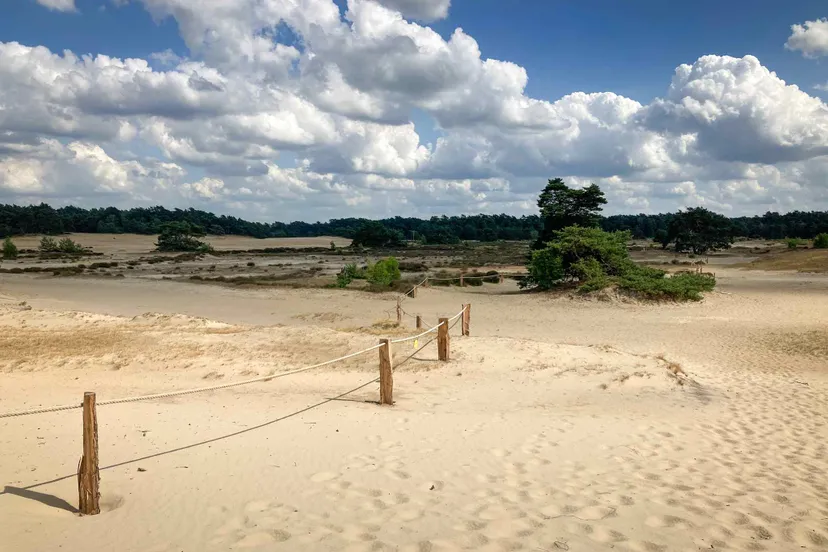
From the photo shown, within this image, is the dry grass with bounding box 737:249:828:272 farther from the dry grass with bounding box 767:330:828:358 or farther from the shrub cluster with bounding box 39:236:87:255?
the shrub cluster with bounding box 39:236:87:255

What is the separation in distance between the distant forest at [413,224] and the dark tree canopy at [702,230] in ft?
27.6

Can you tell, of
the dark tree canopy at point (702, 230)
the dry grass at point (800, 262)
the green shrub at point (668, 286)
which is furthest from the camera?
the dark tree canopy at point (702, 230)

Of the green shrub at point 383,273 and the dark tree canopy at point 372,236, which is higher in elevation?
the dark tree canopy at point 372,236

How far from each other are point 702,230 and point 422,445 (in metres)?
75.2

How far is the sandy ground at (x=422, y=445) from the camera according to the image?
5.30 m

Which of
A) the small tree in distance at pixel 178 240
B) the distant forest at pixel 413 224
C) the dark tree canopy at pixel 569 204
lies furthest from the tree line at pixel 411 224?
the dark tree canopy at pixel 569 204

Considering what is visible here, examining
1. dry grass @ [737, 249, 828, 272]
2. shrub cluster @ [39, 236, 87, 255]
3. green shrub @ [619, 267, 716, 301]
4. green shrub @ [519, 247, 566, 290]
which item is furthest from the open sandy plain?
shrub cluster @ [39, 236, 87, 255]

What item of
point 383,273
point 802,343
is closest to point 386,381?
point 802,343

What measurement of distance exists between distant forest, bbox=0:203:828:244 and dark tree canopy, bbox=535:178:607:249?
6045 centimetres

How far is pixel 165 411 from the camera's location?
9219 mm

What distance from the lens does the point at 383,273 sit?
105 ft

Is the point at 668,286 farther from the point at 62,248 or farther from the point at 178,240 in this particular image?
the point at 62,248

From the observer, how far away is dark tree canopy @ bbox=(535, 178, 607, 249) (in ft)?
100

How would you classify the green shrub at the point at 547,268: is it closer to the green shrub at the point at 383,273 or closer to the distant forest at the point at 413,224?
the green shrub at the point at 383,273
